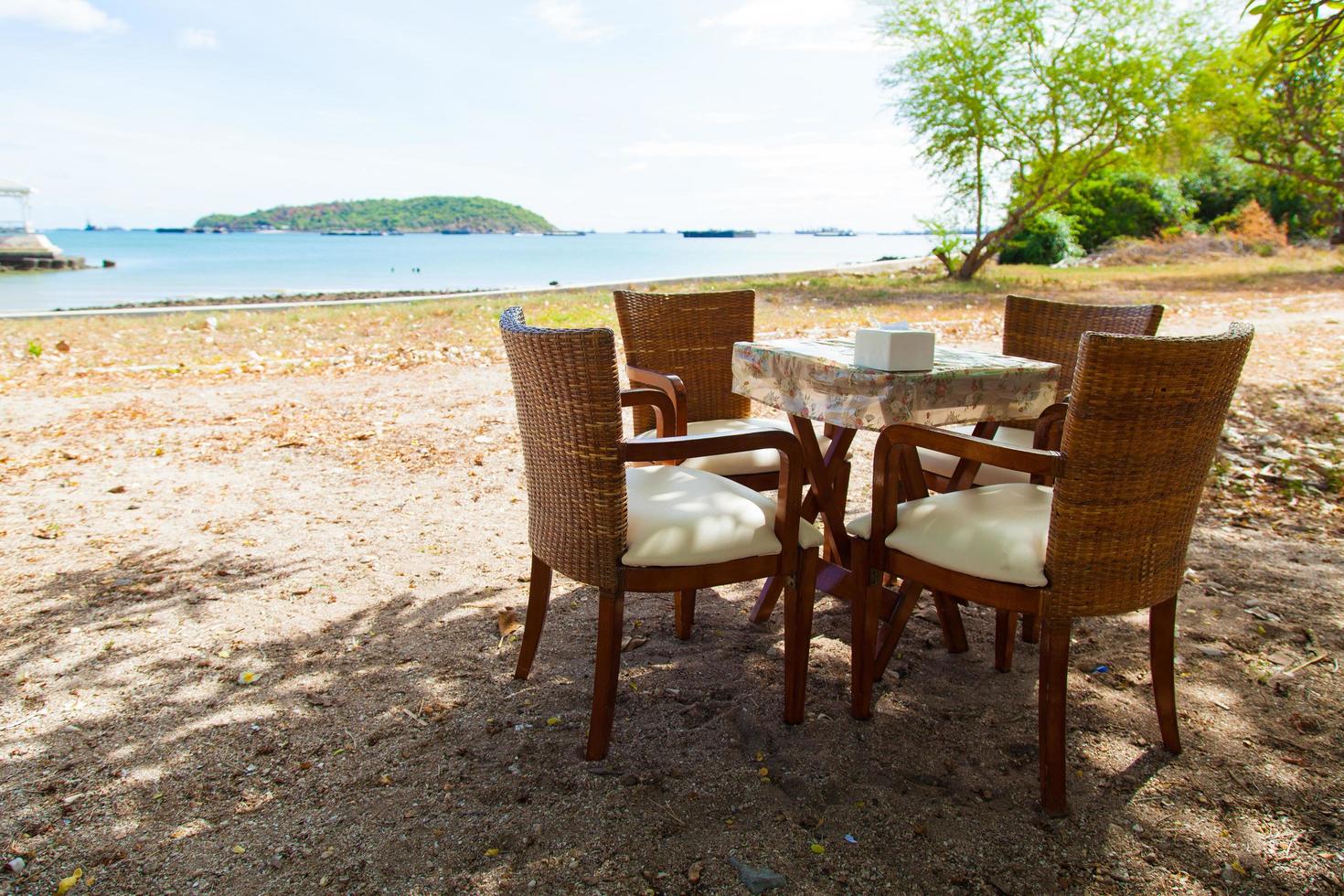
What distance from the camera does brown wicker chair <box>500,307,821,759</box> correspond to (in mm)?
2199

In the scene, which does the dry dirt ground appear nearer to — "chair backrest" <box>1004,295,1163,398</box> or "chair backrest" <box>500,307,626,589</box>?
"chair backrest" <box>500,307,626,589</box>

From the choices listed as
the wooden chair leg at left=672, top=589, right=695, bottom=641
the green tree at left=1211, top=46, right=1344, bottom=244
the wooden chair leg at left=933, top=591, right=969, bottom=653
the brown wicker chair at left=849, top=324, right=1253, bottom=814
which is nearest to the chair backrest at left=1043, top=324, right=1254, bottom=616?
the brown wicker chair at left=849, top=324, right=1253, bottom=814

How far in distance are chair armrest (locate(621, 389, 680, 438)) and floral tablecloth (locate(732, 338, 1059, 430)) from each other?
440 mm

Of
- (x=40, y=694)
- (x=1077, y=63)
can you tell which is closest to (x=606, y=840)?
(x=40, y=694)

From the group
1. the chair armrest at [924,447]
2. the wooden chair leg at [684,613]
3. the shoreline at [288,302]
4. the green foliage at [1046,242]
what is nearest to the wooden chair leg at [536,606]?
the wooden chair leg at [684,613]

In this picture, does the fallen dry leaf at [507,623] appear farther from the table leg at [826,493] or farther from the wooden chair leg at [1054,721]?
the wooden chair leg at [1054,721]

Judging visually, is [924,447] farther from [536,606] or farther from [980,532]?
[536,606]

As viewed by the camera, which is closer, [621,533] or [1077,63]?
[621,533]

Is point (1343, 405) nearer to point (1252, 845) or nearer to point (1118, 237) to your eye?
point (1252, 845)

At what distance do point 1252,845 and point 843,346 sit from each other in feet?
6.13

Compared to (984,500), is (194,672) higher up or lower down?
lower down

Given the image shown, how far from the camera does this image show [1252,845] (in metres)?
2.01

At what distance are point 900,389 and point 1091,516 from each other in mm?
675

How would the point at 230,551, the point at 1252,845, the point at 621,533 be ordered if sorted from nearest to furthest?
1. the point at 1252,845
2. the point at 621,533
3. the point at 230,551
